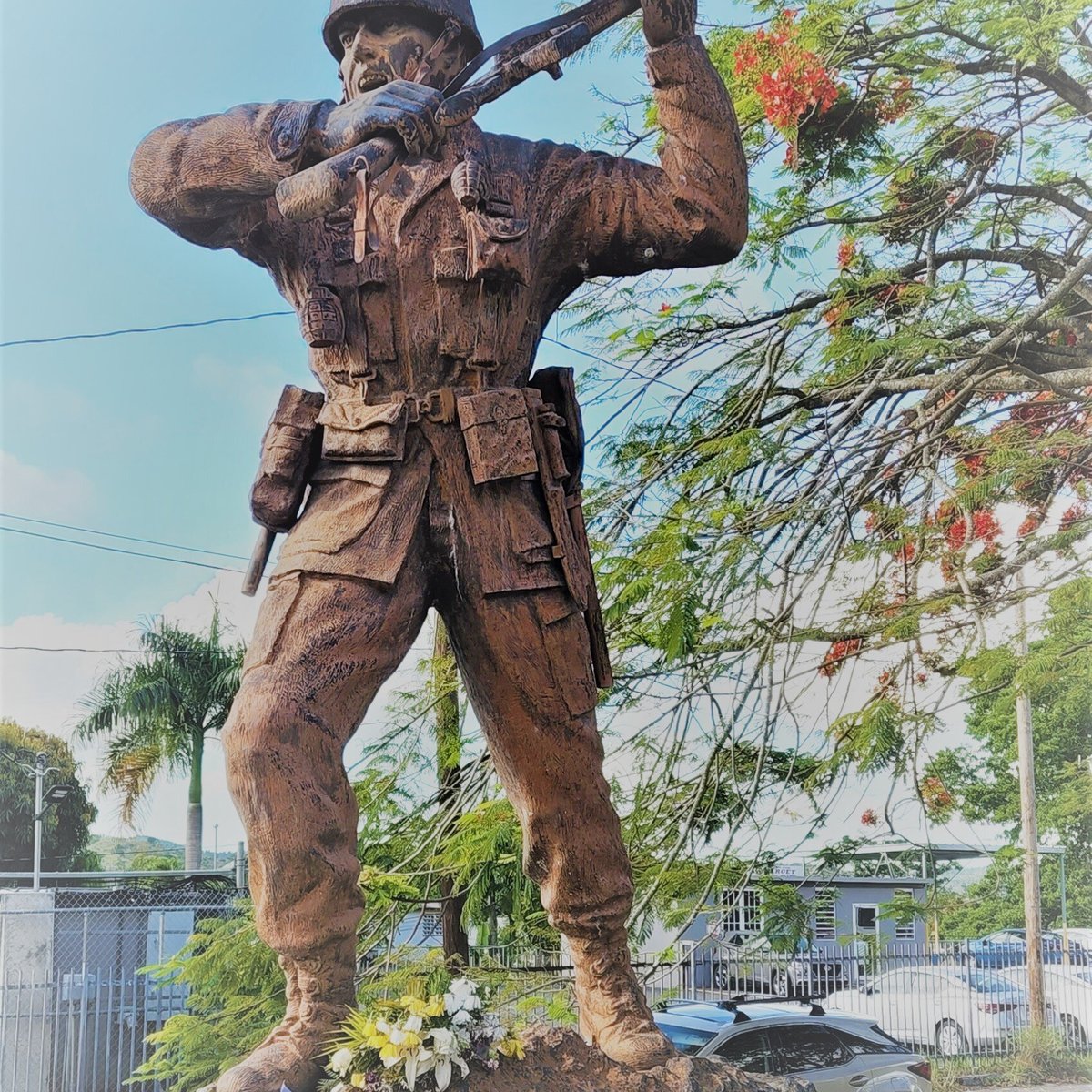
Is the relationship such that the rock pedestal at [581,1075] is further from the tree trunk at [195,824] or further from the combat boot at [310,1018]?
the tree trunk at [195,824]

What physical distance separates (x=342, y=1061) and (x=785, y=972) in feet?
13.4

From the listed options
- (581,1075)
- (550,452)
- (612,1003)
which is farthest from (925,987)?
(550,452)

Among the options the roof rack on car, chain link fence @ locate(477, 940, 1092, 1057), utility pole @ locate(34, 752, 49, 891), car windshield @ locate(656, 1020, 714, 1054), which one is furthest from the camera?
utility pole @ locate(34, 752, 49, 891)

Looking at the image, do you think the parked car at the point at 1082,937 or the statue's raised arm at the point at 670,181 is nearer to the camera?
the statue's raised arm at the point at 670,181

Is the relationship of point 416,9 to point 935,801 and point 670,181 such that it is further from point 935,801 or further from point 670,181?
point 935,801

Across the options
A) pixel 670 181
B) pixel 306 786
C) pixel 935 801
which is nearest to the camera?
pixel 306 786

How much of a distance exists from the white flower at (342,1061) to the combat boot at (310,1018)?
73 millimetres

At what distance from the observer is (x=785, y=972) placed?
19.5 feet

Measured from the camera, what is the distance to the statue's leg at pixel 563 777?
101 inches

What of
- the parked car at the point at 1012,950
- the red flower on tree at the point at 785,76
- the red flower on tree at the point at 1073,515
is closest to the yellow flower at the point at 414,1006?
the red flower on tree at the point at 785,76

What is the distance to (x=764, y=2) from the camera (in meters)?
5.45

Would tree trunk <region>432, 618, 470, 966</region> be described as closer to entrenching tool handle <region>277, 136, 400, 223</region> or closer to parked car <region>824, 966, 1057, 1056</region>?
parked car <region>824, 966, 1057, 1056</region>

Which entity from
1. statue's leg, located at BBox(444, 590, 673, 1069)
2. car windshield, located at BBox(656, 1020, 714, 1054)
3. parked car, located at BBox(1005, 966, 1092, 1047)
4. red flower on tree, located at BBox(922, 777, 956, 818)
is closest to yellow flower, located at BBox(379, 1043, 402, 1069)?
statue's leg, located at BBox(444, 590, 673, 1069)

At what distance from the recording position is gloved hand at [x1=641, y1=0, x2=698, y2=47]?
2.60 m
